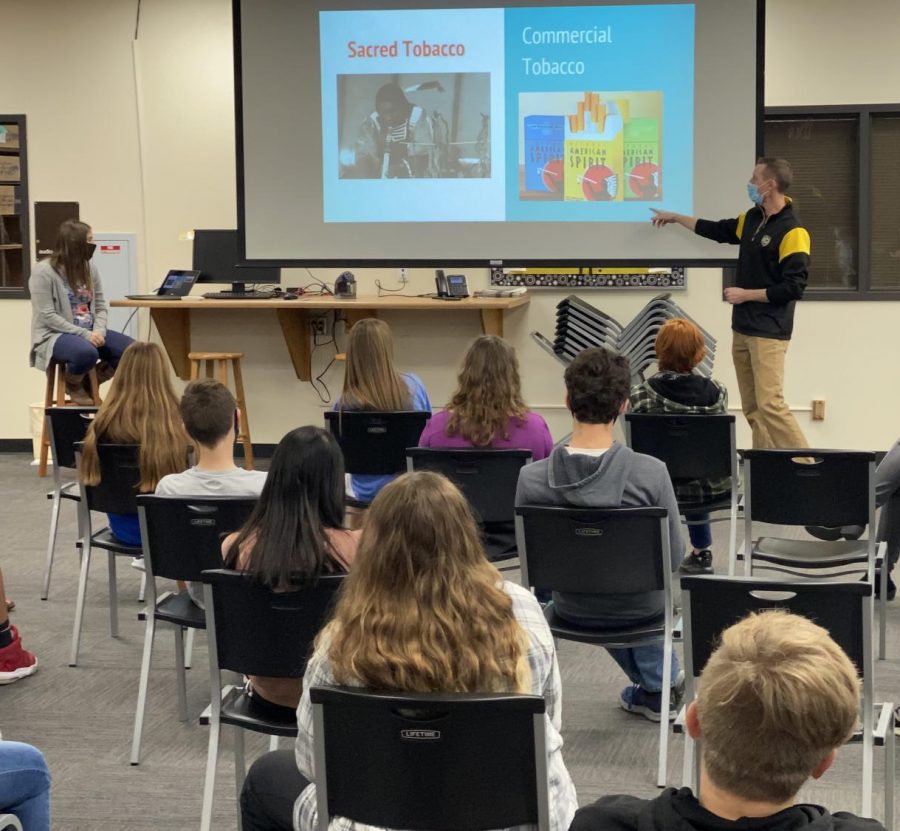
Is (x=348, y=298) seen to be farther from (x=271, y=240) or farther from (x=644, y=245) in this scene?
Answer: (x=644, y=245)

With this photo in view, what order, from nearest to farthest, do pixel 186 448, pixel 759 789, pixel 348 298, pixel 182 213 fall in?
pixel 759 789
pixel 186 448
pixel 348 298
pixel 182 213

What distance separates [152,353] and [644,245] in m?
3.33

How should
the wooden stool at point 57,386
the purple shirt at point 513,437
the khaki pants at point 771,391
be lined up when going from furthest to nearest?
1. the wooden stool at point 57,386
2. the khaki pants at point 771,391
3. the purple shirt at point 513,437

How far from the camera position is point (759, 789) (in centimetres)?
142

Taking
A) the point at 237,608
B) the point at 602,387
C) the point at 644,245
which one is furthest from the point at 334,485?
the point at 644,245

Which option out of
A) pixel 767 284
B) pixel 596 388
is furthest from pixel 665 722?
pixel 767 284

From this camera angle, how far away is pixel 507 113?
6898mm

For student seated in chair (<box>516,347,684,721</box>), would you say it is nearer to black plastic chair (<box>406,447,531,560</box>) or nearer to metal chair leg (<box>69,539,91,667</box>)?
black plastic chair (<box>406,447,531,560</box>)

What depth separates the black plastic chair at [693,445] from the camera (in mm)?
4695

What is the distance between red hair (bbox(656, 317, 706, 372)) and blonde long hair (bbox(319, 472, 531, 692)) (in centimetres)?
298

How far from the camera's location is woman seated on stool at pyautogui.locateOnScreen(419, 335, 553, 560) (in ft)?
14.1

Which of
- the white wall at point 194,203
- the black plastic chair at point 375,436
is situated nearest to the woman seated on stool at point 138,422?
the black plastic chair at point 375,436

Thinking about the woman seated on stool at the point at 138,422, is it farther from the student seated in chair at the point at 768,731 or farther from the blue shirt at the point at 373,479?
the student seated in chair at the point at 768,731

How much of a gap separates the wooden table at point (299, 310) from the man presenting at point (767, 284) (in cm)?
142
